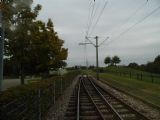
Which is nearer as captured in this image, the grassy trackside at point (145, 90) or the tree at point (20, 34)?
the grassy trackside at point (145, 90)

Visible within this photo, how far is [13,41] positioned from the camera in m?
23.8

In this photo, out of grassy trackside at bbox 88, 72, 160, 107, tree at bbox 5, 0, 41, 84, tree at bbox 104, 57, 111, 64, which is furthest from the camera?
tree at bbox 104, 57, 111, 64

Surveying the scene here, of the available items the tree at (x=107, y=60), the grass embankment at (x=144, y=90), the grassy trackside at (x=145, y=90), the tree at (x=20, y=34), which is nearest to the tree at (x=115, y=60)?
the tree at (x=107, y=60)

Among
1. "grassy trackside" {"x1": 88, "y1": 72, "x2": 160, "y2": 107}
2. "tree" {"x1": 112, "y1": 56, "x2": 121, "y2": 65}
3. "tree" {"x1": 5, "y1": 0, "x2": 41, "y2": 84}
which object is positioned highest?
"tree" {"x1": 112, "y1": 56, "x2": 121, "y2": 65}

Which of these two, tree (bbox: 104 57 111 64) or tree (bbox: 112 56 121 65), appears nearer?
tree (bbox: 112 56 121 65)

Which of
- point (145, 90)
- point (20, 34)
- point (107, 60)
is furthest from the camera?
point (107, 60)

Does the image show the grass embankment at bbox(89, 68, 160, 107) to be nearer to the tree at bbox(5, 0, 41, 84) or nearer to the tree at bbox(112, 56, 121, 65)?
the tree at bbox(5, 0, 41, 84)

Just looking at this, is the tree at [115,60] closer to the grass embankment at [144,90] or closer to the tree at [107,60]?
the tree at [107,60]

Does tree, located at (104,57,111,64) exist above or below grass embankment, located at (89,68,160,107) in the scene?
above

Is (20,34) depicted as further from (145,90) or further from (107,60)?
(107,60)

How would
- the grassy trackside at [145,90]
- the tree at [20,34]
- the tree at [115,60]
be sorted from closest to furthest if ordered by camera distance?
1. the grassy trackside at [145,90]
2. the tree at [20,34]
3. the tree at [115,60]

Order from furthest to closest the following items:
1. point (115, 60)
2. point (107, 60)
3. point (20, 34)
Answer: point (107, 60)
point (115, 60)
point (20, 34)

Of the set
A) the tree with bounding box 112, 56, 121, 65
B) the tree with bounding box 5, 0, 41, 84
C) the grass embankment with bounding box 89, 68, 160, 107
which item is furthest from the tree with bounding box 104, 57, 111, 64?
the tree with bounding box 5, 0, 41, 84

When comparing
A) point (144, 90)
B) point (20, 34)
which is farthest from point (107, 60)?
point (20, 34)
